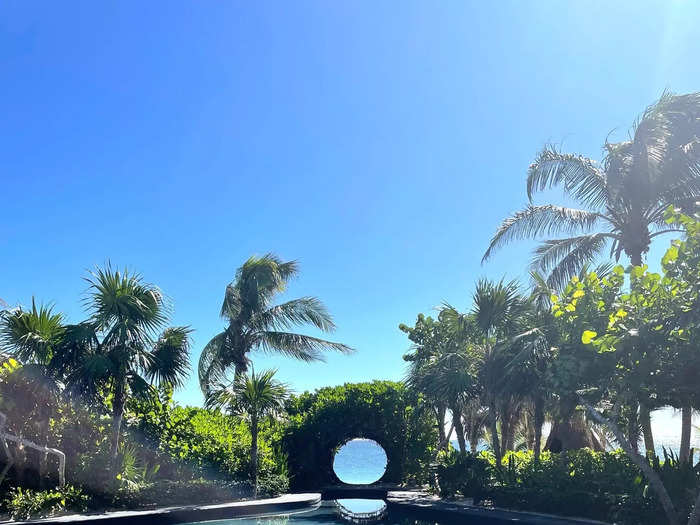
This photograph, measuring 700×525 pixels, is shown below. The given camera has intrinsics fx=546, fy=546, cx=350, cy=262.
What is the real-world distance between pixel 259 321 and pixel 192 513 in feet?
28.6

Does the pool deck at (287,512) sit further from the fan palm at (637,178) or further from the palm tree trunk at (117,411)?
the fan palm at (637,178)

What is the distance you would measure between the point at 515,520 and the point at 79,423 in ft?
36.8

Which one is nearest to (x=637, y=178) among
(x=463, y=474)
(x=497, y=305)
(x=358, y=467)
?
(x=497, y=305)

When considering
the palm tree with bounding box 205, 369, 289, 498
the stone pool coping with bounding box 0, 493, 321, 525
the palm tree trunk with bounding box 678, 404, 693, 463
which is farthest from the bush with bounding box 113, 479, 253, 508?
the palm tree trunk with bounding box 678, 404, 693, 463

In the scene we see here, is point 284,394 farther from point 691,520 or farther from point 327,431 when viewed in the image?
point 691,520

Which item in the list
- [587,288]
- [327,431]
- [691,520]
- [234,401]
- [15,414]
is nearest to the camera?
[691,520]

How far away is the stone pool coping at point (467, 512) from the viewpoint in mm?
11959

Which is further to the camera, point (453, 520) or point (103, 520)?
point (453, 520)

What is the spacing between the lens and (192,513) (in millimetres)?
13828

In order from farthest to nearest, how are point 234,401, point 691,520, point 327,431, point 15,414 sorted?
1. point 327,431
2. point 234,401
3. point 15,414
4. point 691,520

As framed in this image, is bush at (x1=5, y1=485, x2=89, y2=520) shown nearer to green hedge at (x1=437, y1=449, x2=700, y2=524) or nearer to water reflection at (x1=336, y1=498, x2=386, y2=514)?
water reflection at (x1=336, y1=498, x2=386, y2=514)

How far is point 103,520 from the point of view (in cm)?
1221

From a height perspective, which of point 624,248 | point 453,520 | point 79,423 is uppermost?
point 624,248

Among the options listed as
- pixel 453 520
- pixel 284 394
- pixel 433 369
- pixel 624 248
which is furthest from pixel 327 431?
pixel 624 248
